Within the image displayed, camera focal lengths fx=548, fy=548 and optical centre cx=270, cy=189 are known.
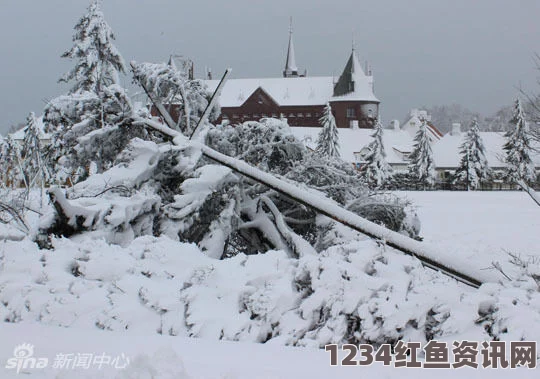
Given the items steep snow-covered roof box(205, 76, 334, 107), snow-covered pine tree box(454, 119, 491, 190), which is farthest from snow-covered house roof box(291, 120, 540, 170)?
steep snow-covered roof box(205, 76, 334, 107)

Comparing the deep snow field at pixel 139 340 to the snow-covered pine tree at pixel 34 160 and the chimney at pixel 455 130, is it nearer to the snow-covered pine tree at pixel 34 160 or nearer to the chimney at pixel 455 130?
the snow-covered pine tree at pixel 34 160

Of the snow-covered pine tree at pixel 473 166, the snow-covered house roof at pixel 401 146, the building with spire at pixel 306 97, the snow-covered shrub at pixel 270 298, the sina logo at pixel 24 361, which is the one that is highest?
the building with spire at pixel 306 97

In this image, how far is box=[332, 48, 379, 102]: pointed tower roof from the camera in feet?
301

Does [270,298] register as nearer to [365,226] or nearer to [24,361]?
[24,361]

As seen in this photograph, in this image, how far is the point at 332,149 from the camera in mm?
55906

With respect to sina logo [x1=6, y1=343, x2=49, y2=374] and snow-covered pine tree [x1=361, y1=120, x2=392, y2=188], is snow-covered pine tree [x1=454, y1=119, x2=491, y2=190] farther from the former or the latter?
sina logo [x1=6, y1=343, x2=49, y2=374]

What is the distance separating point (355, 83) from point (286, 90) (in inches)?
576

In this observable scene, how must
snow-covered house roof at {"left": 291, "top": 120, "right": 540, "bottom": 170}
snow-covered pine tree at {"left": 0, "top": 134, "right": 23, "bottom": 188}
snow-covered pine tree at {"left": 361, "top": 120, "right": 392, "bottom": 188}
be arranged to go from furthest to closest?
snow-covered house roof at {"left": 291, "top": 120, "right": 540, "bottom": 170} → snow-covered pine tree at {"left": 361, "top": 120, "right": 392, "bottom": 188} → snow-covered pine tree at {"left": 0, "top": 134, "right": 23, "bottom": 188}

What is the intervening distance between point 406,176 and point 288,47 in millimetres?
65544

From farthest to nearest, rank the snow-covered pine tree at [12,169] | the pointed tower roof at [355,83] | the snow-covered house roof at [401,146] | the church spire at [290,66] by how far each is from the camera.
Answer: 1. the church spire at [290,66]
2. the pointed tower roof at [355,83]
3. the snow-covered house roof at [401,146]
4. the snow-covered pine tree at [12,169]

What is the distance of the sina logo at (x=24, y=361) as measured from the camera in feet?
10.6

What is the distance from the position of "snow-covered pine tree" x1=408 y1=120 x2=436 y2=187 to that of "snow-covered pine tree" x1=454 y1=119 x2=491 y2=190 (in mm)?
2702

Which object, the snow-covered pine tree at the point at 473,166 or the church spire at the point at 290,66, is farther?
the church spire at the point at 290,66

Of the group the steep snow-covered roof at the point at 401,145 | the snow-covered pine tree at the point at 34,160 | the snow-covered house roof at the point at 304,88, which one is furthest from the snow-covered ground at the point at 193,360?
the snow-covered house roof at the point at 304,88
